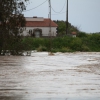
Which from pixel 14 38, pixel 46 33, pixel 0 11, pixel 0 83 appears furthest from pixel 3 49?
pixel 46 33

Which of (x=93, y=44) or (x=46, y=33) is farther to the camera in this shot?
(x=46, y=33)

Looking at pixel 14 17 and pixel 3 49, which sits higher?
pixel 14 17

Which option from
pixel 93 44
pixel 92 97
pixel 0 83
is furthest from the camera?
pixel 93 44

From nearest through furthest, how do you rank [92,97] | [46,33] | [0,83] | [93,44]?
1. [92,97]
2. [0,83]
3. [93,44]
4. [46,33]

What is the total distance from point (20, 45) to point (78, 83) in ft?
73.6

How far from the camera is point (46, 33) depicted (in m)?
77.9

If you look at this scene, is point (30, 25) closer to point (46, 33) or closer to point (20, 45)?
point (46, 33)

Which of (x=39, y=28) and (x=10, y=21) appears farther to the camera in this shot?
(x=39, y=28)

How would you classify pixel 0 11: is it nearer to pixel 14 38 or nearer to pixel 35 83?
pixel 14 38

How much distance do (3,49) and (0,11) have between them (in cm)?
354

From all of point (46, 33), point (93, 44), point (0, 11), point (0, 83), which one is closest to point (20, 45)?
point (0, 11)

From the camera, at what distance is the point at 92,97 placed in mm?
9586

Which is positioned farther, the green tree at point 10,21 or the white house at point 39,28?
the white house at point 39,28

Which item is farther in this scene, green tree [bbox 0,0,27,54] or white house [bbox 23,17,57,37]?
white house [bbox 23,17,57,37]
